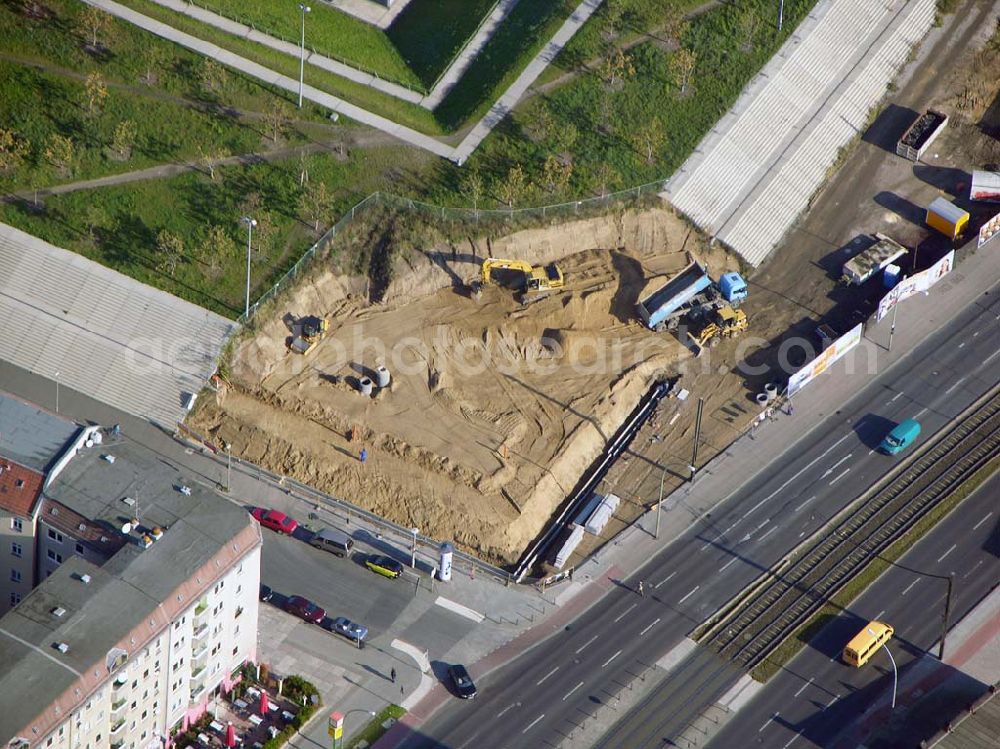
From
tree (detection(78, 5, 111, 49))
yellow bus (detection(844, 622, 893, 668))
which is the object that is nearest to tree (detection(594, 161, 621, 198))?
tree (detection(78, 5, 111, 49))

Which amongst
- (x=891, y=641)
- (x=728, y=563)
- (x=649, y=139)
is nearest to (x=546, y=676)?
(x=728, y=563)

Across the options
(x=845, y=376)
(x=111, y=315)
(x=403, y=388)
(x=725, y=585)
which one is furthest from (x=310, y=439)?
(x=845, y=376)

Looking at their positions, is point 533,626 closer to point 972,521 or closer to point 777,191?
point 972,521

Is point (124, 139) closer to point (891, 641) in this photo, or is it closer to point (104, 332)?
point (104, 332)

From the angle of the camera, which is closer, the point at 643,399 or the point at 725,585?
the point at 725,585

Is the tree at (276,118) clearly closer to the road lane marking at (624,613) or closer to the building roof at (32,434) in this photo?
the building roof at (32,434)

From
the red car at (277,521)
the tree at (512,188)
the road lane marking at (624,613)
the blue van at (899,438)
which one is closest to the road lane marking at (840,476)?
the blue van at (899,438)
